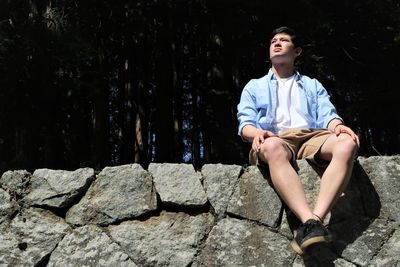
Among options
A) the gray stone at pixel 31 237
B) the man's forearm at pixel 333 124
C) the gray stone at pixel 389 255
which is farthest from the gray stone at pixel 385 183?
the gray stone at pixel 31 237

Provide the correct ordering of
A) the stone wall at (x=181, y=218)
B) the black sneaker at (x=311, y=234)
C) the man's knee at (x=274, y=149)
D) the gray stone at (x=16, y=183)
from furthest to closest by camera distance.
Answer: the gray stone at (x=16, y=183), the stone wall at (x=181, y=218), the man's knee at (x=274, y=149), the black sneaker at (x=311, y=234)

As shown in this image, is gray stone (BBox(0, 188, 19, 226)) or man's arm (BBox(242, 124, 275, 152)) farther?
gray stone (BBox(0, 188, 19, 226))

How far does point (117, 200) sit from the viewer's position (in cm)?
302

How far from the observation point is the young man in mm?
2631

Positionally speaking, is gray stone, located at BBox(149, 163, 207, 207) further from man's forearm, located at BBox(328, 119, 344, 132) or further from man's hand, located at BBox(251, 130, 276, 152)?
man's forearm, located at BBox(328, 119, 344, 132)

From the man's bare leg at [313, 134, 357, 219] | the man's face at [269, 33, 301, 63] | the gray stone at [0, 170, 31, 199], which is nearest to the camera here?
the man's bare leg at [313, 134, 357, 219]

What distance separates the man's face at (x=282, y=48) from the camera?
3.35m

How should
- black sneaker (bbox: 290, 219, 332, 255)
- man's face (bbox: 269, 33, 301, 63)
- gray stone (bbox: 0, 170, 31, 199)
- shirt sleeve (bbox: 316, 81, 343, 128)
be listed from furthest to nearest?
man's face (bbox: 269, 33, 301, 63) < shirt sleeve (bbox: 316, 81, 343, 128) < gray stone (bbox: 0, 170, 31, 199) < black sneaker (bbox: 290, 219, 332, 255)

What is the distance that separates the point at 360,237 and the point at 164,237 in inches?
45.8

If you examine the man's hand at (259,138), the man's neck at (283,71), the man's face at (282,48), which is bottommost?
the man's hand at (259,138)

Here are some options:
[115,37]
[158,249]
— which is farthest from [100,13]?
[158,249]

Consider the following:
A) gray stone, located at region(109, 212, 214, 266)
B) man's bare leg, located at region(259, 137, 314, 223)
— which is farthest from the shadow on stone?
gray stone, located at region(109, 212, 214, 266)

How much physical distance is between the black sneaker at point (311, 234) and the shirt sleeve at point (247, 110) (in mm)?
853

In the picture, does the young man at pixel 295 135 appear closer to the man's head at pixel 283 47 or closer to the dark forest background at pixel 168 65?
the man's head at pixel 283 47
